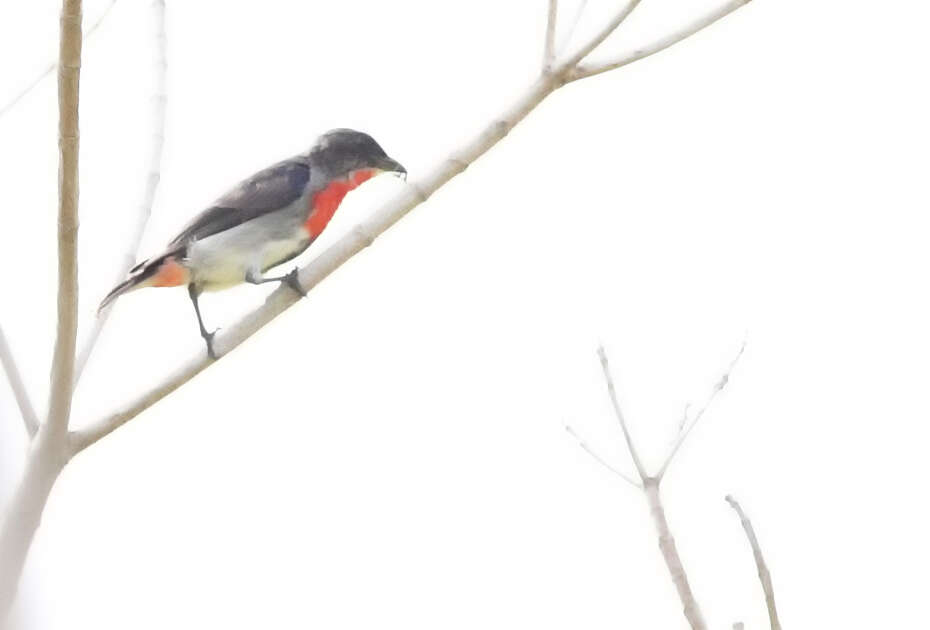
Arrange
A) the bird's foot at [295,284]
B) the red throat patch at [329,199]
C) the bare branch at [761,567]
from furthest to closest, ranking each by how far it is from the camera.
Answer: the red throat patch at [329,199], the bird's foot at [295,284], the bare branch at [761,567]

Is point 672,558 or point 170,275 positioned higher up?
point 170,275

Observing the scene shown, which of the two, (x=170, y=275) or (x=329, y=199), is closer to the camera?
(x=170, y=275)

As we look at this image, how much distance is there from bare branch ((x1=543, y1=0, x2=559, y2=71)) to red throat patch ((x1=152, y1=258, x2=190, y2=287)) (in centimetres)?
190

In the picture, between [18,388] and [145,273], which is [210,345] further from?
[145,273]

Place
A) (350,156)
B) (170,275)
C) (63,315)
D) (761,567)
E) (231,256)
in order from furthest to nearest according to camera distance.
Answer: (350,156) < (231,256) < (170,275) < (63,315) < (761,567)

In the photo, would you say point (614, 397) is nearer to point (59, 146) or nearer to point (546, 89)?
point (546, 89)

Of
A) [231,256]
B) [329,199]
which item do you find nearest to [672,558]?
[231,256]

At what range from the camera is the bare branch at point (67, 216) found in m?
2.72

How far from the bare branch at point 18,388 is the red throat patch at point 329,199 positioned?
70.2 inches

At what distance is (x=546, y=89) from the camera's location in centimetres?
Answer: 363

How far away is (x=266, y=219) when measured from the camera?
528cm

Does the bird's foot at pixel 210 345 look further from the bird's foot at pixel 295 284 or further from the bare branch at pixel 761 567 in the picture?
the bare branch at pixel 761 567

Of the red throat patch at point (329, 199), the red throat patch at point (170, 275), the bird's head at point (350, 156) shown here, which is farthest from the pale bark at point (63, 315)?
the bird's head at point (350, 156)

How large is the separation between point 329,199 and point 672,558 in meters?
→ 3.03
